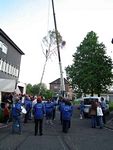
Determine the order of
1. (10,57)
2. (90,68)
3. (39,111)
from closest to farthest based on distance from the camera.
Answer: (39,111), (10,57), (90,68)

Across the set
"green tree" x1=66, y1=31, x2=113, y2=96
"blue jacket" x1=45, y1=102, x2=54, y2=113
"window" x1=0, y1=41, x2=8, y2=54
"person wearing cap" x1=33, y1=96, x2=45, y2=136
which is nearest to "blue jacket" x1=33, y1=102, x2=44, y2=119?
"person wearing cap" x1=33, y1=96, x2=45, y2=136

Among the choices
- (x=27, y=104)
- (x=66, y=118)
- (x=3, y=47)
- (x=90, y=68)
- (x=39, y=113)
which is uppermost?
(x=3, y=47)

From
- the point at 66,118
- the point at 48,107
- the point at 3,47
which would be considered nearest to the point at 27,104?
the point at 48,107

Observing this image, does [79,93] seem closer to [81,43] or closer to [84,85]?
[84,85]

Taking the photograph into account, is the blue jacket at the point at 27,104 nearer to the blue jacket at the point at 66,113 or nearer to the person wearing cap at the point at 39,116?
the blue jacket at the point at 66,113

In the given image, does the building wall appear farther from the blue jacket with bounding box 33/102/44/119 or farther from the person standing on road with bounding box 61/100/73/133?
the blue jacket with bounding box 33/102/44/119

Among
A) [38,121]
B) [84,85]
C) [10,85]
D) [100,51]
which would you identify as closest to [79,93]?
[84,85]

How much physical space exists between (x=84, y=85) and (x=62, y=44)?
48.0ft

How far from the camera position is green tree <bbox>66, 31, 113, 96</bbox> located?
61.4 metres

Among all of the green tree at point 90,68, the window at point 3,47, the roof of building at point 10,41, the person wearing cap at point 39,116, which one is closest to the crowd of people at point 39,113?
the person wearing cap at point 39,116

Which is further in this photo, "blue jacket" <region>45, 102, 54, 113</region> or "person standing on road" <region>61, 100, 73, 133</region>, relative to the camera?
"blue jacket" <region>45, 102, 54, 113</region>

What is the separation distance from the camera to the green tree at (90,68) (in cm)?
6141

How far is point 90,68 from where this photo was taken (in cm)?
6169

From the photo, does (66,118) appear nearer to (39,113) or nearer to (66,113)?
(66,113)
